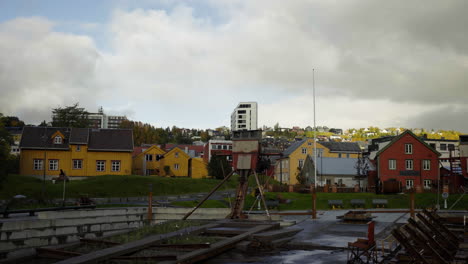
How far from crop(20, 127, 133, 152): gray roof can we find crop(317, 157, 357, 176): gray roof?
30.2 m

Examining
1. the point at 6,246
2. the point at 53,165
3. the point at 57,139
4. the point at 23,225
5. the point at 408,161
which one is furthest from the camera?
the point at 57,139

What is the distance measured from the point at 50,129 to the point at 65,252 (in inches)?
2044

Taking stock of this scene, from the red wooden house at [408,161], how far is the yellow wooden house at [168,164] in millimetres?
33753

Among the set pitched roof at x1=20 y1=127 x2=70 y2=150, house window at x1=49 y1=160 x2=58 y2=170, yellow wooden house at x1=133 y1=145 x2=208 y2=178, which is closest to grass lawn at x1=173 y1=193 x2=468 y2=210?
house window at x1=49 y1=160 x2=58 y2=170

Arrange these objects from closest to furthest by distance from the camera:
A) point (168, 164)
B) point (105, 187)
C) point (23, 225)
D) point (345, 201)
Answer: point (23, 225) → point (345, 201) → point (105, 187) → point (168, 164)

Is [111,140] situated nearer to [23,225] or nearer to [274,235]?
[23,225]

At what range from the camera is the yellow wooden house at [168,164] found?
74.9 meters

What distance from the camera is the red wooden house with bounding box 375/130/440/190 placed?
58469 mm

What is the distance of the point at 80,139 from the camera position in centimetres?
6525

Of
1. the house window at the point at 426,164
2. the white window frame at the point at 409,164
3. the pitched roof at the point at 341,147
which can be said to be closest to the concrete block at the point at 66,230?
the white window frame at the point at 409,164

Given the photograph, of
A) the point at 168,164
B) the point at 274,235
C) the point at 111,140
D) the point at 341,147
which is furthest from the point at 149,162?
the point at 274,235

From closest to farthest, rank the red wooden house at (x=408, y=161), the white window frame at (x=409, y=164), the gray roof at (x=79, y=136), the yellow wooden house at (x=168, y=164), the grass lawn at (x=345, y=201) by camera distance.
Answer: the grass lawn at (x=345, y=201)
the red wooden house at (x=408, y=161)
the white window frame at (x=409, y=164)
the gray roof at (x=79, y=136)
the yellow wooden house at (x=168, y=164)

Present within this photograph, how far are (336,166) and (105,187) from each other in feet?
115

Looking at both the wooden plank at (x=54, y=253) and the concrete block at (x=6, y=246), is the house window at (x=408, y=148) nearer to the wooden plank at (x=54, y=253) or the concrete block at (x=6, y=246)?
the wooden plank at (x=54, y=253)
